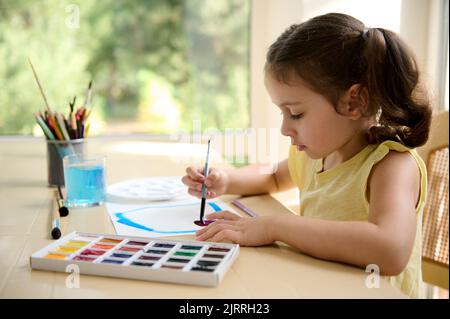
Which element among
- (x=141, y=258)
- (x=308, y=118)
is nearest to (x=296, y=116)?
(x=308, y=118)

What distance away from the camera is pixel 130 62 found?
12.0ft

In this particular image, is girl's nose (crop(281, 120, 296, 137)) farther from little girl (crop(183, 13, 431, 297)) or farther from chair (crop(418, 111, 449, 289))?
chair (crop(418, 111, 449, 289))

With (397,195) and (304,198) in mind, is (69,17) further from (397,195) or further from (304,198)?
(397,195)

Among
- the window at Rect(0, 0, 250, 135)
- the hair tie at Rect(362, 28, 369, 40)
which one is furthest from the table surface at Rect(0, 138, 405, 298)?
the window at Rect(0, 0, 250, 135)

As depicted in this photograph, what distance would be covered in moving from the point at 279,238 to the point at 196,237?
0.41 feet

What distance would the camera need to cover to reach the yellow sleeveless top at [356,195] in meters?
0.85

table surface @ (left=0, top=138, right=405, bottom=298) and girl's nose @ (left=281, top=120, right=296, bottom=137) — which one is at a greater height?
girl's nose @ (left=281, top=120, right=296, bottom=137)

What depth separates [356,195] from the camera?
2.94 feet

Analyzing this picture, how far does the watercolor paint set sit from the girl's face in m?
0.27

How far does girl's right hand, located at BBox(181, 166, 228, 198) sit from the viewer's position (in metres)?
1.03

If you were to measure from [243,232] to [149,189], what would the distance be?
1.39 feet

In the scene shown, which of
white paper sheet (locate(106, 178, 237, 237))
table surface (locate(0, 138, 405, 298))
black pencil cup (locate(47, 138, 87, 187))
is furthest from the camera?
black pencil cup (locate(47, 138, 87, 187))

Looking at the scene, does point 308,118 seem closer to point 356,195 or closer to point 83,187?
point 356,195
